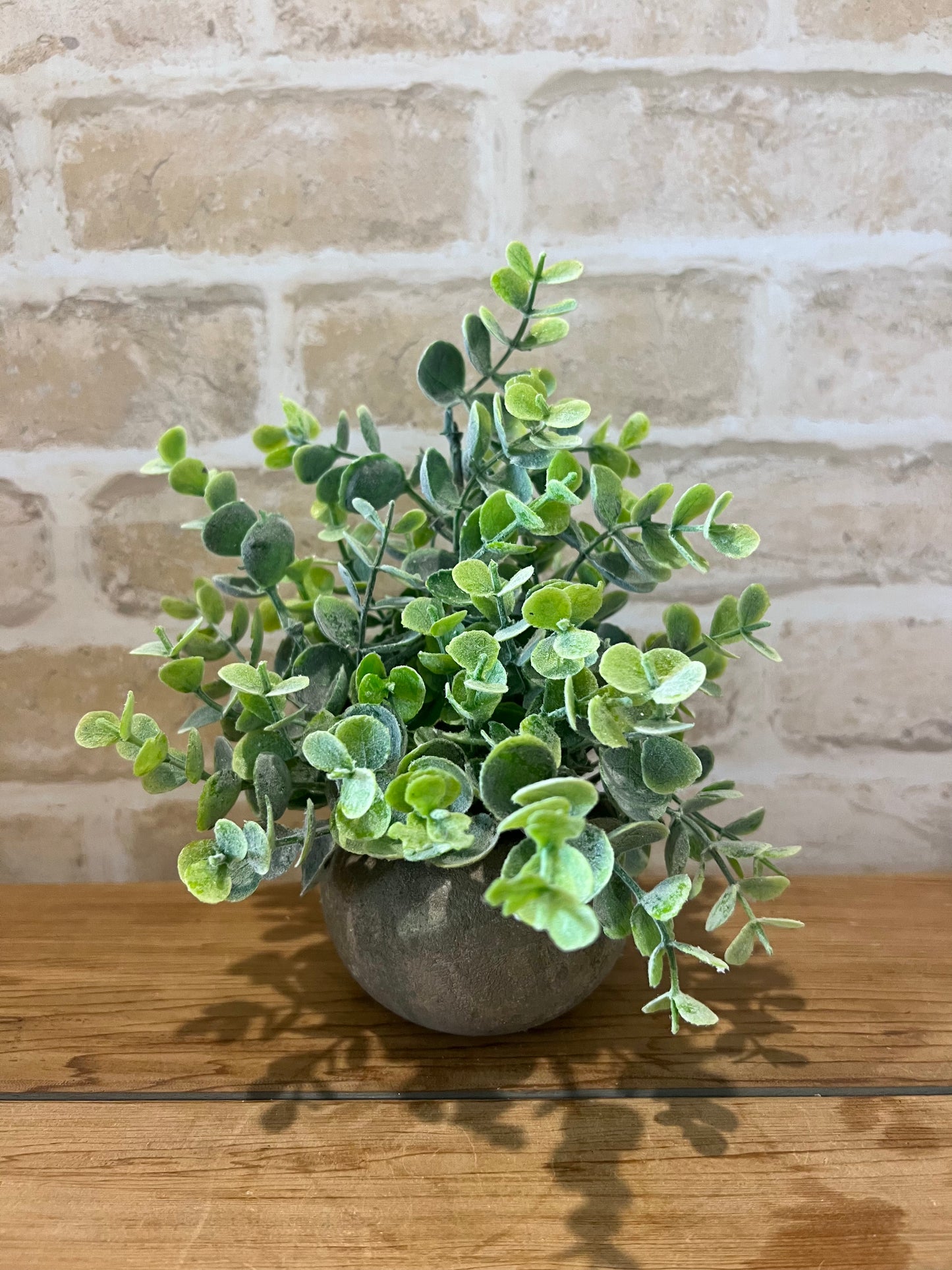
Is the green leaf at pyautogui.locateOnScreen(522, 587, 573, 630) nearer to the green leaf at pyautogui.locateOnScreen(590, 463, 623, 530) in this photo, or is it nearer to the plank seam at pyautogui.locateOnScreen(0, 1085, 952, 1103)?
the green leaf at pyautogui.locateOnScreen(590, 463, 623, 530)

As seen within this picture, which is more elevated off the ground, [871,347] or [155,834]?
[871,347]

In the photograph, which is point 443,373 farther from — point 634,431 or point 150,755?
point 150,755

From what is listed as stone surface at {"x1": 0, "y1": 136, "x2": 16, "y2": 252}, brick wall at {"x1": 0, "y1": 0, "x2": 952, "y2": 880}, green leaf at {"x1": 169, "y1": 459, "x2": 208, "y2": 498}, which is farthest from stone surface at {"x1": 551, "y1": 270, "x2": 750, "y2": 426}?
stone surface at {"x1": 0, "y1": 136, "x2": 16, "y2": 252}

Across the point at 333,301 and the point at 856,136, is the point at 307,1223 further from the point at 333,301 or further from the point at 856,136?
the point at 856,136

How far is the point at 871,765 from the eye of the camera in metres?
0.89

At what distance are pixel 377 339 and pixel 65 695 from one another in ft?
1.48

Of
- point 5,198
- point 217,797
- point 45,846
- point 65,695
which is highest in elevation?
point 5,198

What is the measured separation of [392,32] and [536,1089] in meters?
0.82

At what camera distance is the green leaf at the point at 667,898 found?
0.45 metres

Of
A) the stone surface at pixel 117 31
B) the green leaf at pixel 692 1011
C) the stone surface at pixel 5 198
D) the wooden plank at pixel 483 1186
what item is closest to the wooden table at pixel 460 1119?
the wooden plank at pixel 483 1186

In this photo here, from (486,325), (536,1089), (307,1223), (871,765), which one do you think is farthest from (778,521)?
(307,1223)

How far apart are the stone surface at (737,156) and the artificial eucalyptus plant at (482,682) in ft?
0.88

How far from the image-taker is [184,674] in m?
0.54

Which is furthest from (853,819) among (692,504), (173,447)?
(173,447)
